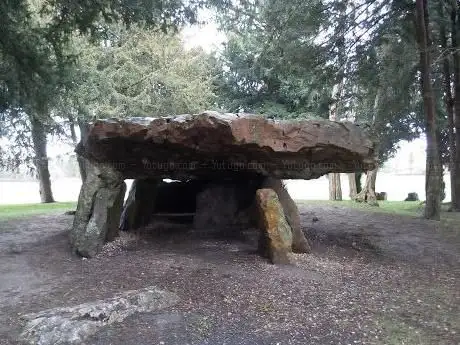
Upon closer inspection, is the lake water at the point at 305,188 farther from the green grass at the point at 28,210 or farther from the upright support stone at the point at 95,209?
the upright support stone at the point at 95,209

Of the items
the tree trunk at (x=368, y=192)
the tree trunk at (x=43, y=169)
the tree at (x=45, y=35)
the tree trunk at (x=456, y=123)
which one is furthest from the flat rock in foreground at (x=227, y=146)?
the tree trunk at (x=43, y=169)

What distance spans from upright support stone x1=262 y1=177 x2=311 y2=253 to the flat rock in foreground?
17 cm

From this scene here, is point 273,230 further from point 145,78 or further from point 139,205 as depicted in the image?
point 145,78

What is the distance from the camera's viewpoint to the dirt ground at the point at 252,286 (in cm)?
392

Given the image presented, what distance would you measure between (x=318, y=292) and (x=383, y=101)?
25.1 feet

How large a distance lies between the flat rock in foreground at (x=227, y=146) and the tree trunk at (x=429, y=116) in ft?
10.9

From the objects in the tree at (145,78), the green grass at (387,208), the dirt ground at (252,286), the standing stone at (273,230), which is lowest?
the dirt ground at (252,286)

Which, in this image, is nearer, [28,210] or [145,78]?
[28,210]

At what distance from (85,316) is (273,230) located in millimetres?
2654

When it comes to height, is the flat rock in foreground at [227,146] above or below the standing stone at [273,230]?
above

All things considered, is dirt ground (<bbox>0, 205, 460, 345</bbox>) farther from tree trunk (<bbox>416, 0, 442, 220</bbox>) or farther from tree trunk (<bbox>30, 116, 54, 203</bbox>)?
tree trunk (<bbox>30, 116, 54, 203</bbox>)

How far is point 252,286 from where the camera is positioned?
196 inches

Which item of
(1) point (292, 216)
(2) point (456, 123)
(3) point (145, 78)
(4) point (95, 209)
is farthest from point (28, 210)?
(2) point (456, 123)

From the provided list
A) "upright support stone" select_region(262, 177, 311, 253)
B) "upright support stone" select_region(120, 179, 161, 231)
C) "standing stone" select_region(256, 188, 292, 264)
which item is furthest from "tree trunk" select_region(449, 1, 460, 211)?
"upright support stone" select_region(120, 179, 161, 231)
